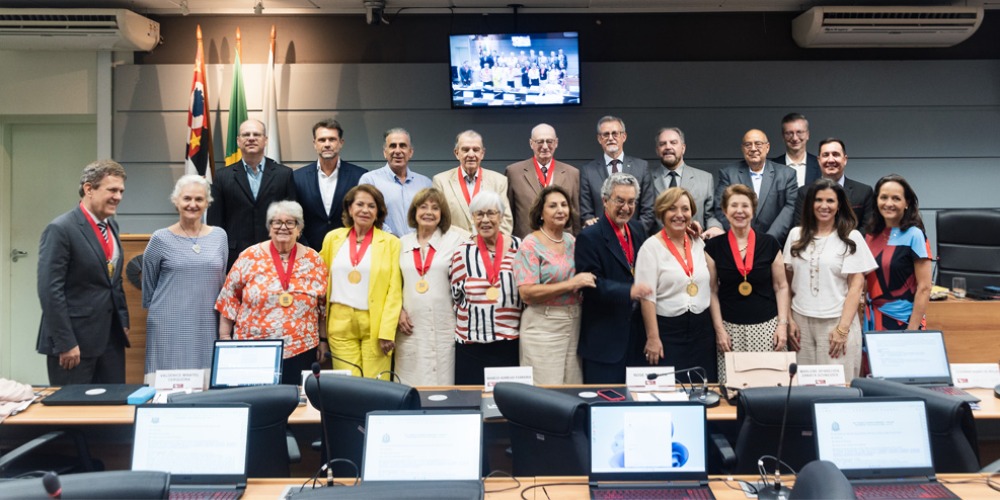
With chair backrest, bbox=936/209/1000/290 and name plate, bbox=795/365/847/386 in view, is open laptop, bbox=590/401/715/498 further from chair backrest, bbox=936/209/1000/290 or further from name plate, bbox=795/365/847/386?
chair backrest, bbox=936/209/1000/290

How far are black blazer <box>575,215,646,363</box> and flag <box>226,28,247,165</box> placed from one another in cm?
340

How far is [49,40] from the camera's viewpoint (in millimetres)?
5836

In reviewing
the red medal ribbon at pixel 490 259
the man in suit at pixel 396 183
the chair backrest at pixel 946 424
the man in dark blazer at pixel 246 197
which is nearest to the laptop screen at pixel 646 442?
the chair backrest at pixel 946 424

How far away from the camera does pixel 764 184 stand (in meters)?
4.86

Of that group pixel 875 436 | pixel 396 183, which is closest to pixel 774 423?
pixel 875 436

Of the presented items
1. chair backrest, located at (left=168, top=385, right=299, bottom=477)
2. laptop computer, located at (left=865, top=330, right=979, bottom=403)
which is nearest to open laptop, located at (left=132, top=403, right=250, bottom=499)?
chair backrest, located at (left=168, top=385, right=299, bottom=477)

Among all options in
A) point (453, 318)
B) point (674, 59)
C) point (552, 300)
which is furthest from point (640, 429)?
point (674, 59)

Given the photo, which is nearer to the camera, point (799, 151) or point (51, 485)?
point (51, 485)

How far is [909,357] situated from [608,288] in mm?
1408

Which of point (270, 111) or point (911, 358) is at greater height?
point (270, 111)

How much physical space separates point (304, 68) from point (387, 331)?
3182 millimetres

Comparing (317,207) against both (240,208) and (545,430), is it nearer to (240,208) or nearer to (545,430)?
(240,208)

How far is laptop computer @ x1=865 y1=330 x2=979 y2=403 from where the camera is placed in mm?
3420

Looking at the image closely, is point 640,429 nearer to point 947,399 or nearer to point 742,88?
point 947,399
